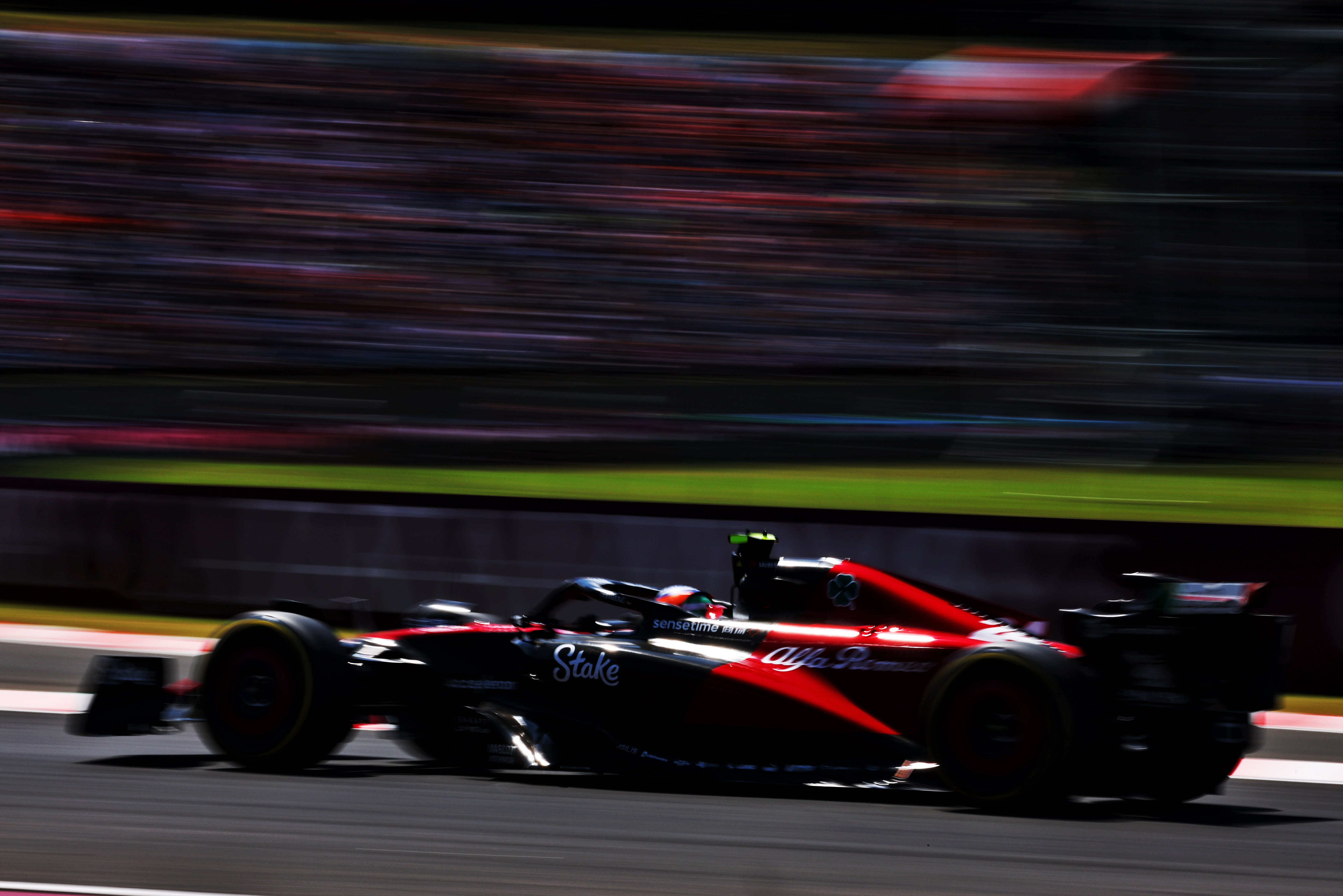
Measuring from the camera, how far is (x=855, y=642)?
269 inches

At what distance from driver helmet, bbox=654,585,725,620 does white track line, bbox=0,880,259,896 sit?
2.84m

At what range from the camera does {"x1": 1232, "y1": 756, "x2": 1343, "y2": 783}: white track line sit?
8102 mm

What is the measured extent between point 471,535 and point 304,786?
4469 mm

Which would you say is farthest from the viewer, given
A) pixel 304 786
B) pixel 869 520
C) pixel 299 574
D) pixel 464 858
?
pixel 299 574

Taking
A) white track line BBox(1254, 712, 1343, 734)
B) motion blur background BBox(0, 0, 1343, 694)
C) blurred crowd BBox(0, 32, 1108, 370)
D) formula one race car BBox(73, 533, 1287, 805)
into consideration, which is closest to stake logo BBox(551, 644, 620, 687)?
formula one race car BBox(73, 533, 1287, 805)

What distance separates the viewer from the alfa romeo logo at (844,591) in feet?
23.1

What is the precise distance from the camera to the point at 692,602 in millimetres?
7254

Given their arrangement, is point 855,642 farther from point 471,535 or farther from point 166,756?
point 471,535

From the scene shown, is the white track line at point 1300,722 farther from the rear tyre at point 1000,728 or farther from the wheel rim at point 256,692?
the wheel rim at point 256,692

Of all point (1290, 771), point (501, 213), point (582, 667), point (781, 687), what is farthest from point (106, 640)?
point (501, 213)

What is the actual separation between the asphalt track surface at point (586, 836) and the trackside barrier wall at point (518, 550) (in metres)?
2.72

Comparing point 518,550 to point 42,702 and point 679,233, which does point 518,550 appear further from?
point 679,233

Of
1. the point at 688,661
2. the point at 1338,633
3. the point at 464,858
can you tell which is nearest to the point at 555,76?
the point at 1338,633

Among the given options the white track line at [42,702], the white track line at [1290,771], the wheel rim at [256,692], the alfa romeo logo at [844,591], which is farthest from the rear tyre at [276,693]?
the white track line at [1290,771]
